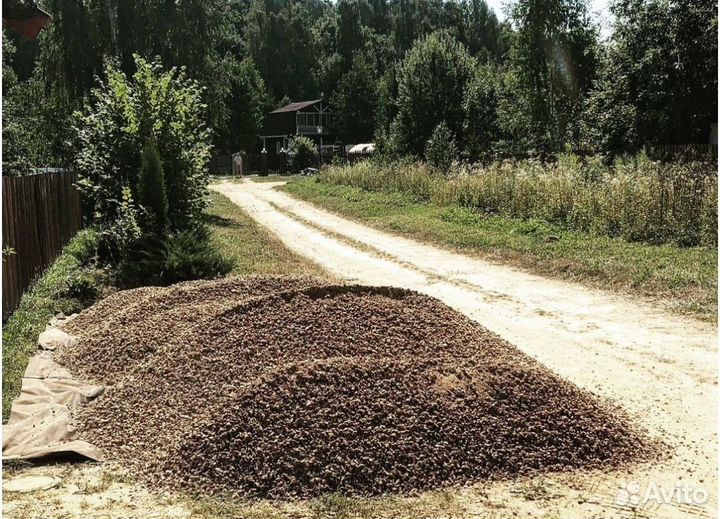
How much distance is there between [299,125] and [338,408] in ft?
203

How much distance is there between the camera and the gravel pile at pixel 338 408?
13.2 ft

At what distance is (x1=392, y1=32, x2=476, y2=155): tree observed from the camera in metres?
31.0

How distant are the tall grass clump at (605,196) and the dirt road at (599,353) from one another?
106 inches

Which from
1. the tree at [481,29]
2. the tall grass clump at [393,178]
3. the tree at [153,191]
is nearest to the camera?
the tree at [153,191]

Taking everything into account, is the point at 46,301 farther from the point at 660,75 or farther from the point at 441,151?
the point at 441,151

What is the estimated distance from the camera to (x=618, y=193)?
12.9m

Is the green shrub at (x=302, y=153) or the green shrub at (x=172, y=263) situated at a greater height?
the green shrub at (x=302, y=153)

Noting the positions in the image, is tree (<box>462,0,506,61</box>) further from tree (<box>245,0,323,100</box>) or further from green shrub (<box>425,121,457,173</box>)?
green shrub (<box>425,121,457,173</box>)

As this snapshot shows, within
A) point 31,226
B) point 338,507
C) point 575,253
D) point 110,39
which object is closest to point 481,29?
point 110,39

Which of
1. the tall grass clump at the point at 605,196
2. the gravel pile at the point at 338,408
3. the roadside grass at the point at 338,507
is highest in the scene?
the tall grass clump at the point at 605,196

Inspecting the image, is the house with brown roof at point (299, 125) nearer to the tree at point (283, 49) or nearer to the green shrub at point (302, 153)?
the tree at point (283, 49)

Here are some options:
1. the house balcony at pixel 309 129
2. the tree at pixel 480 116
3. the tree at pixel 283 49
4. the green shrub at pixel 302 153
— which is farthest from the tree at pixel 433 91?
the tree at pixel 283 49

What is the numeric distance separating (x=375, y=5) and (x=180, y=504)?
311 feet

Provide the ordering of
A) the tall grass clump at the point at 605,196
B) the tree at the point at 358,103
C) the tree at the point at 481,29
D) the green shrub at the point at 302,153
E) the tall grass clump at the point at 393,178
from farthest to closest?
the tree at the point at 481,29
the tree at the point at 358,103
the green shrub at the point at 302,153
the tall grass clump at the point at 393,178
the tall grass clump at the point at 605,196
